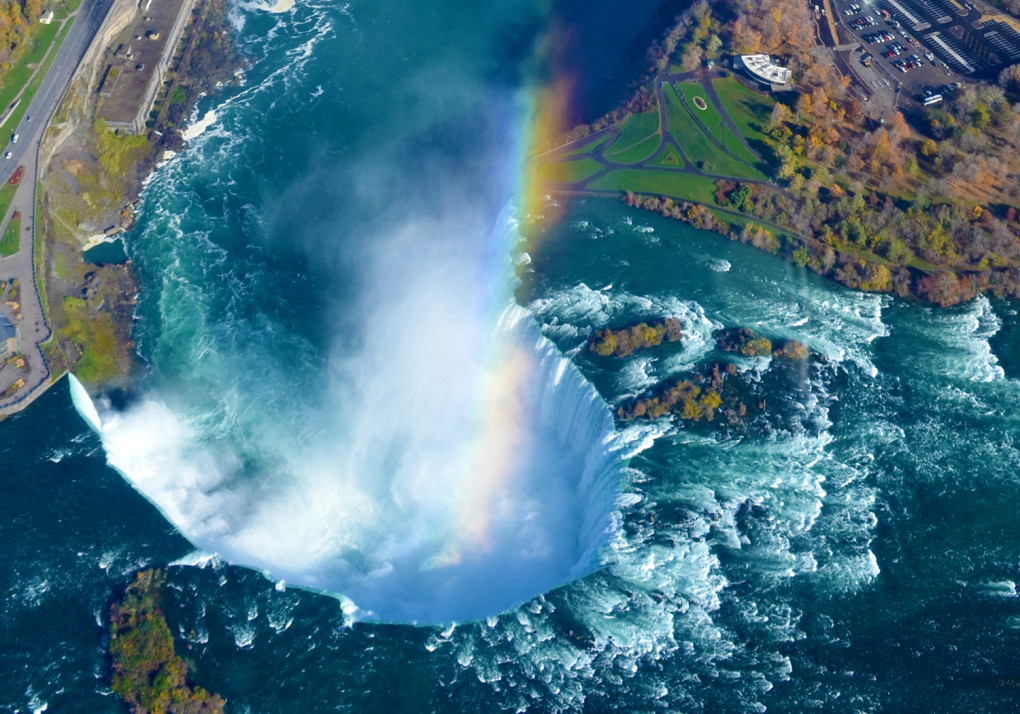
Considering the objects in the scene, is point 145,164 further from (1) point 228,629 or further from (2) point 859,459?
(2) point 859,459

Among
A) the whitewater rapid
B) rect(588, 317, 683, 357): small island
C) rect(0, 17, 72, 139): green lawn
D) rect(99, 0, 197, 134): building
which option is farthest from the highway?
rect(588, 317, 683, 357): small island

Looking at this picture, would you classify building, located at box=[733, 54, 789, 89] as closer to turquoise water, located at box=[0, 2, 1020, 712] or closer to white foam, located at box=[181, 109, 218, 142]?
turquoise water, located at box=[0, 2, 1020, 712]

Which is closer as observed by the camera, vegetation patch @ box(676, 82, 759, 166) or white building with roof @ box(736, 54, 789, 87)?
vegetation patch @ box(676, 82, 759, 166)

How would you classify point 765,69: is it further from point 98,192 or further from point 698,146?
point 98,192

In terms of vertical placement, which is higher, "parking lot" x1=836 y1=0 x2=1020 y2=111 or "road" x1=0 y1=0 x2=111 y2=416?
"parking lot" x1=836 y1=0 x2=1020 y2=111

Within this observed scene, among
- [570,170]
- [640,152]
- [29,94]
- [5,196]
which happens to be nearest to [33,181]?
[5,196]

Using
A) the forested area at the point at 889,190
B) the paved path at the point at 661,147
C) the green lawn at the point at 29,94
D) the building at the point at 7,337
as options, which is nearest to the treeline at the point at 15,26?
the green lawn at the point at 29,94
